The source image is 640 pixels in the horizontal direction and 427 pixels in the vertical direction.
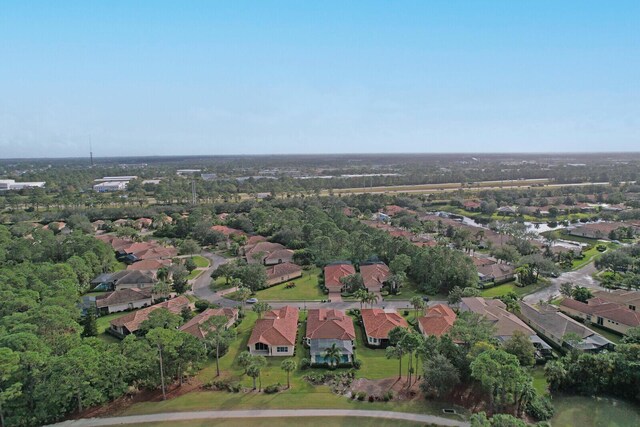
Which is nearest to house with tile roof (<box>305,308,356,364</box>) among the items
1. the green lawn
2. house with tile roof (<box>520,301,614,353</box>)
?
the green lawn

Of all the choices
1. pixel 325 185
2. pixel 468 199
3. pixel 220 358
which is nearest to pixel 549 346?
pixel 220 358

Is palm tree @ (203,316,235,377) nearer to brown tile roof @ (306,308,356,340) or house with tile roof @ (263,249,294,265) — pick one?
brown tile roof @ (306,308,356,340)

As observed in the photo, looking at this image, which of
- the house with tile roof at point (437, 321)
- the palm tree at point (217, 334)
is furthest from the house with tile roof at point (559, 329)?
the palm tree at point (217, 334)

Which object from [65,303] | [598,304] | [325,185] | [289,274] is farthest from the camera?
[325,185]

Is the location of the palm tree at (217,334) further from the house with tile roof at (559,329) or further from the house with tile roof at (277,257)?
the house with tile roof at (277,257)

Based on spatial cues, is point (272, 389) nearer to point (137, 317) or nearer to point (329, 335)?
point (329, 335)

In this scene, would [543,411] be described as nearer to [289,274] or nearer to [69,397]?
[69,397]
